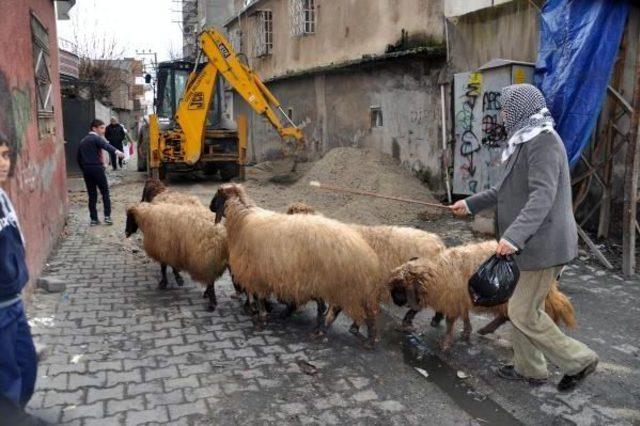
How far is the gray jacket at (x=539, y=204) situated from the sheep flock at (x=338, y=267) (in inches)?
37.4

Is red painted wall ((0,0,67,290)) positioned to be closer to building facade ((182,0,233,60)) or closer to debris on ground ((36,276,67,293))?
debris on ground ((36,276,67,293))

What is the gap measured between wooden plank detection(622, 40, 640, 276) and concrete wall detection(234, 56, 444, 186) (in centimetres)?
523

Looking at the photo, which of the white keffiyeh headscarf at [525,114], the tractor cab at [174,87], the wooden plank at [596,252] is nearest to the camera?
the white keffiyeh headscarf at [525,114]

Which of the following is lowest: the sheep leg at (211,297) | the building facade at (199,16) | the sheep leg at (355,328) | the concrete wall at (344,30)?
the sheep leg at (355,328)

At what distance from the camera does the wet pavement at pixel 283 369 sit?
375 cm

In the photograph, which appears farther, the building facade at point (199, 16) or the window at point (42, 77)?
the building facade at point (199, 16)

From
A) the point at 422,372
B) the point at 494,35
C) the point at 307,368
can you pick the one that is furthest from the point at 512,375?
the point at 494,35

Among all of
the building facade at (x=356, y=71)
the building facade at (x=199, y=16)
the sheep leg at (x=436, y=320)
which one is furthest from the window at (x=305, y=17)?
the building facade at (x=199, y=16)

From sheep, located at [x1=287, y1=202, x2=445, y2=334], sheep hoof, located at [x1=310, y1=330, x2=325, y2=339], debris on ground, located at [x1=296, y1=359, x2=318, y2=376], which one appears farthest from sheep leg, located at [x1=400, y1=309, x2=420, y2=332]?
debris on ground, located at [x1=296, y1=359, x2=318, y2=376]

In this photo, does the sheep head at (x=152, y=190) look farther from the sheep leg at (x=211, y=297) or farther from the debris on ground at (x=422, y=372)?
the debris on ground at (x=422, y=372)

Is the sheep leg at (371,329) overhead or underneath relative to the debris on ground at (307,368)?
overhead

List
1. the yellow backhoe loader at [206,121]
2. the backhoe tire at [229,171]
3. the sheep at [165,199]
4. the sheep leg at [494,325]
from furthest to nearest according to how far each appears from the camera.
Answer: the backhoe tire at [229,171], the yellow backhoe loader at [206,121], the sheep at [165,199], the sheep leg at [494,325]

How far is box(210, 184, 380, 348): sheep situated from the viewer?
→ 4.82 meters

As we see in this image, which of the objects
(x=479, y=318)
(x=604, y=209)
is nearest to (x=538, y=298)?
(x=479, y=318)
